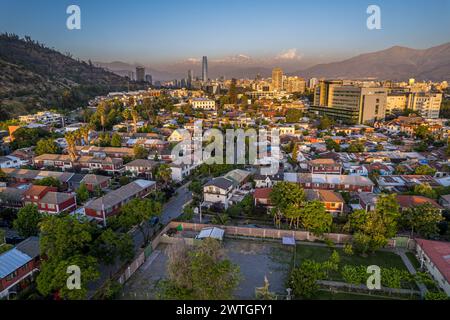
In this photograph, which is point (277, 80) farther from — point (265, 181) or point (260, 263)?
point (260, 263)

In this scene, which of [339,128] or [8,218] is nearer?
[8,218]

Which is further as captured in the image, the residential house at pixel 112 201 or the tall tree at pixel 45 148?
the tall tree at pixel 45 148

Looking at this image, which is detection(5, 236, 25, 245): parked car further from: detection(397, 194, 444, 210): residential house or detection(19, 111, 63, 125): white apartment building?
detection(19, 111, 63, 125): white apartment building

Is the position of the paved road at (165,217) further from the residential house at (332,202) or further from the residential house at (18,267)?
the residential house at (332,202)

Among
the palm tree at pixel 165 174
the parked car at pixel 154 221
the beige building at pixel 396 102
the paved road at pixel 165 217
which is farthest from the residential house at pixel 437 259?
the beige building at pixel 396 102
